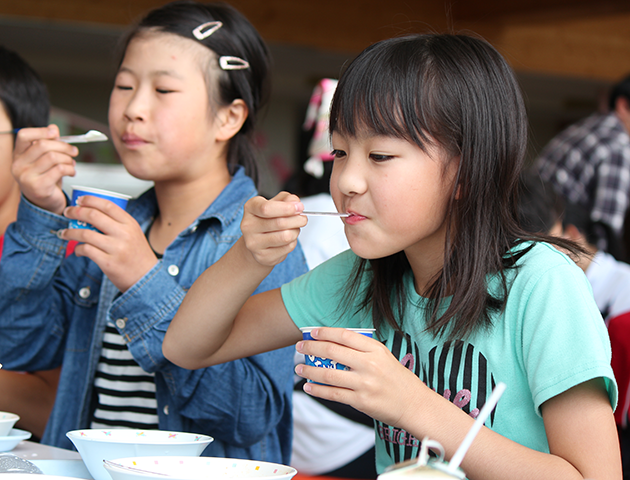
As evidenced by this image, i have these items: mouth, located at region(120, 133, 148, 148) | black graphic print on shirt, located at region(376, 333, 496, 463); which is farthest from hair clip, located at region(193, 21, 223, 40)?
black graphic print on shirt, located at region(376, 333, 496, 463)

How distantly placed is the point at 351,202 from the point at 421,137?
0.16 metres

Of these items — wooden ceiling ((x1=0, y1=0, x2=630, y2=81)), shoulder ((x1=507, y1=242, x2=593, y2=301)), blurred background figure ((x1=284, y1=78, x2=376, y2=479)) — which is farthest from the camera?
wooden ceiling ((x1=0, y1=0, x2=630, y2=81))

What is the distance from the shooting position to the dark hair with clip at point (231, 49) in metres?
1.67

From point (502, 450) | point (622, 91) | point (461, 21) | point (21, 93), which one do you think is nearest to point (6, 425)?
point (502, 450)

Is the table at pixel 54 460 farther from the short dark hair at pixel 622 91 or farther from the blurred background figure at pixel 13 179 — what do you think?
the short dark hair at pixel 622 91

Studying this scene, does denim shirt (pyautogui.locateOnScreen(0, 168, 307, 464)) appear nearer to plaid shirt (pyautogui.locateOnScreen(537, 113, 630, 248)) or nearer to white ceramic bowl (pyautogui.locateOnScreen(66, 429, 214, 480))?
white ceramic bowl (pyautogui.locateOnScreen(66, 429, 214, 480))

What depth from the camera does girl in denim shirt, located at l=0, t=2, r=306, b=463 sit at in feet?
4.67

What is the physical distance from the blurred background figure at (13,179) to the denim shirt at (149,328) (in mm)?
166

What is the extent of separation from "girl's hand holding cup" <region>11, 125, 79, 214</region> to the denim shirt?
0.14 ft

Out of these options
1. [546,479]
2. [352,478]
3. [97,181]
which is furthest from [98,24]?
[546,479]

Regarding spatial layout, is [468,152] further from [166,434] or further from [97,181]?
[97,181]

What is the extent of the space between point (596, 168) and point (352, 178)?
362 cm

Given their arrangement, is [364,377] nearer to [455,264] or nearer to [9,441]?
[455,264]

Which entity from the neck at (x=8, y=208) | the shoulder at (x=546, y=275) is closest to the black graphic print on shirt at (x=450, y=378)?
the shoulder at (x=546, y=275)
